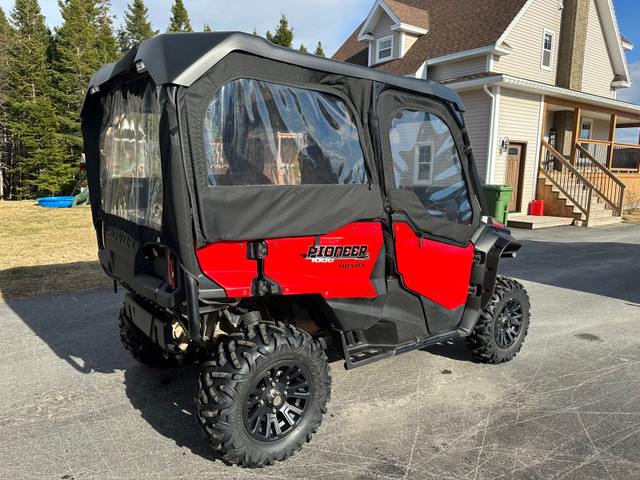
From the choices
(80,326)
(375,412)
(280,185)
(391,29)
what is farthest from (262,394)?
(391,29)

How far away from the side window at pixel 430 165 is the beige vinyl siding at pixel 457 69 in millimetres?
15975

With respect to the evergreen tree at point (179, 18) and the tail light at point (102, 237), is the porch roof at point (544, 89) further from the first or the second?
the evergreen tree at point (179, 18)

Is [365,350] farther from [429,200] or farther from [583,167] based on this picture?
[583,167]

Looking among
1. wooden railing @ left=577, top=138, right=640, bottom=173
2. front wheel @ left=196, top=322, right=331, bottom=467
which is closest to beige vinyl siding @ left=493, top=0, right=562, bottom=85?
wooden railing @ left=577, top=138, right=640, bottom=173

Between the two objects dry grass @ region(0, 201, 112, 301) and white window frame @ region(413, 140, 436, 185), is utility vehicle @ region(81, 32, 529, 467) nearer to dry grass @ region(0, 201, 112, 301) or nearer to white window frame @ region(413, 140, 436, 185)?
white window frame @ region(413, 140, 436, 185)

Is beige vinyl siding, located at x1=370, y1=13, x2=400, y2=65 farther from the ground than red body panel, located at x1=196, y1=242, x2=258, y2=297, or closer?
farther from the ground

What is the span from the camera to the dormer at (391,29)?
20.9 m

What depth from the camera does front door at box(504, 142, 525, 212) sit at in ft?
57.2

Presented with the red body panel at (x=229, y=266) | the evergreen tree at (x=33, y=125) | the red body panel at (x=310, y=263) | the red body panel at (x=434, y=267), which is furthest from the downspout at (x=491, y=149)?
the evergreen tree at (x=33, y=125)

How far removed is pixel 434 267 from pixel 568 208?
15.4 meters

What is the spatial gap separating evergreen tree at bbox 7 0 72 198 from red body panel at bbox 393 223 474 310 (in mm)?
27807

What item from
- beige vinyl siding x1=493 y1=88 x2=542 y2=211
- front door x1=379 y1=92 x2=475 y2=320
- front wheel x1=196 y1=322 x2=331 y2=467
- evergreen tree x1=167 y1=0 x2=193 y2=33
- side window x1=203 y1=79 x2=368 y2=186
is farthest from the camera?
evergreen tree x1=167 y1=0 x2=193 y2=33

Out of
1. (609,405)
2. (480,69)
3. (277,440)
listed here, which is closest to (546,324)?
(609,405)

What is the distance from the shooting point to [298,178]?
3.04 m
